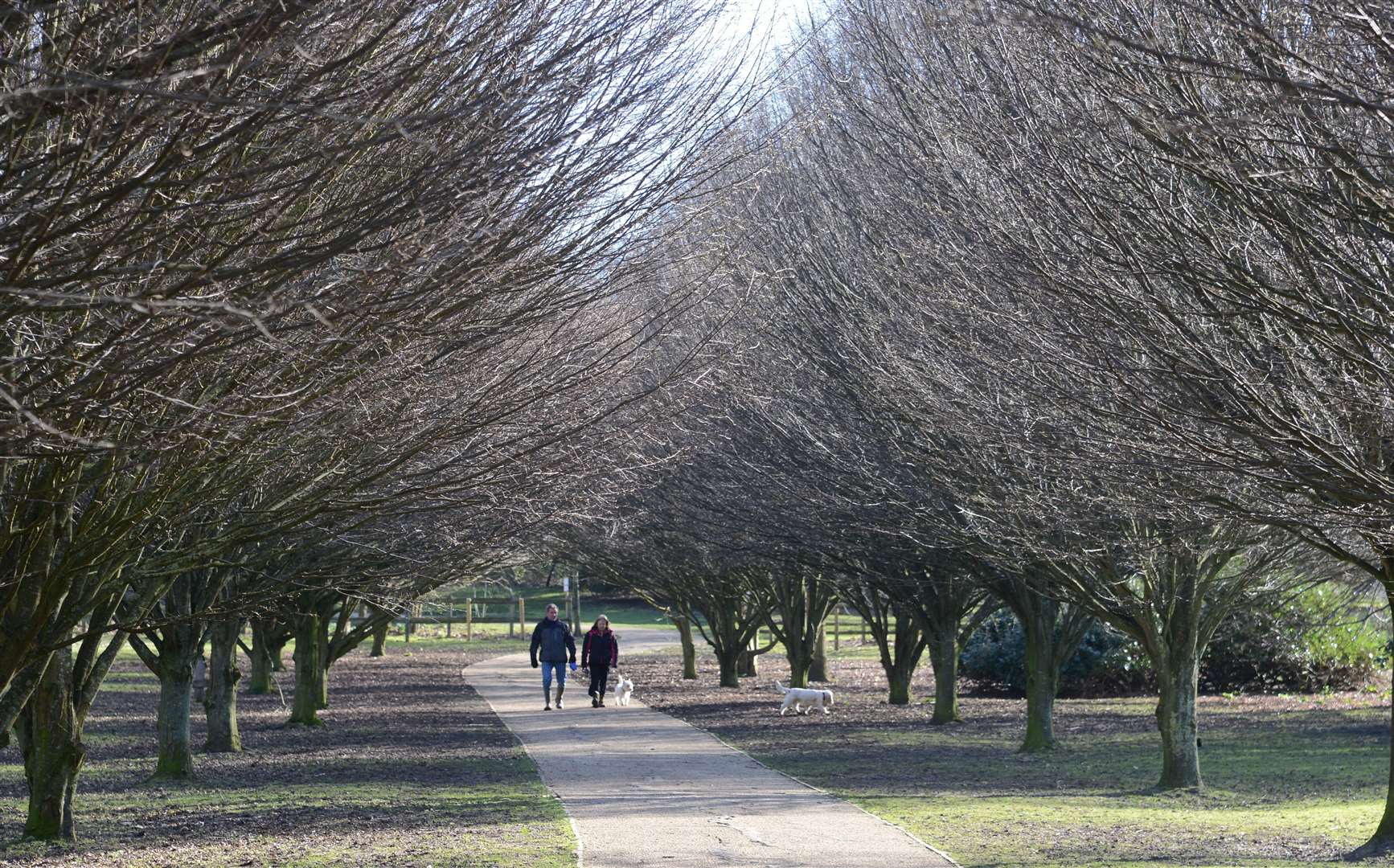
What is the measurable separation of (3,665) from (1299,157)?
6643 mm

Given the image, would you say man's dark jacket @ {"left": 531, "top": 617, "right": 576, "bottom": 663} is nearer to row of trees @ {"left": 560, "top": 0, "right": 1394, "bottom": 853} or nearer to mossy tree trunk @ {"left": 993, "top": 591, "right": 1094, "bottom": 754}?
row of trees @ {"left": 560, "top": 0, "right": 1394, "bottom": 853}

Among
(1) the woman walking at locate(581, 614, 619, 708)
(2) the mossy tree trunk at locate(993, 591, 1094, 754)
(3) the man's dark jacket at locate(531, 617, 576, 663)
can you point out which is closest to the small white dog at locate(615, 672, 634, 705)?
(1) the woman walking at locate(581, 614, 619, 708)

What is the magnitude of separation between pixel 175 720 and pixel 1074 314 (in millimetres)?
11314

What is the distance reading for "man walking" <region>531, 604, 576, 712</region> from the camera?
23.4 meters

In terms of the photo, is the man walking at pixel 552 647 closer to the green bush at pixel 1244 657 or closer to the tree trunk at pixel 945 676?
the tree trunk at pixel 945 676

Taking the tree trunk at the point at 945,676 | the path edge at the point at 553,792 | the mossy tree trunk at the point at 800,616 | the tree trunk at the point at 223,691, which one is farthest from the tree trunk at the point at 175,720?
the mossy tree trunk at the point at 800,616

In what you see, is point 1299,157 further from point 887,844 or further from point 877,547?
point 877,547

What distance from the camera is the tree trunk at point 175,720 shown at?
48.6 feet

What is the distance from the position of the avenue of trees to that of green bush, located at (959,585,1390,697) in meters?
15.6

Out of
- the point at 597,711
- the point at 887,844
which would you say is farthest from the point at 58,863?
the point at 597,711

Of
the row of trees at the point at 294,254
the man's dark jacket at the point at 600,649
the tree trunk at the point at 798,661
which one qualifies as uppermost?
the row of trees at the point at 294,254

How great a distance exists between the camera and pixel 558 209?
6.03m

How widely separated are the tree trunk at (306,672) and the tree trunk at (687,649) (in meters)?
11.1

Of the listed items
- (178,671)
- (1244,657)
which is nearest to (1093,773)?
(178,671)
